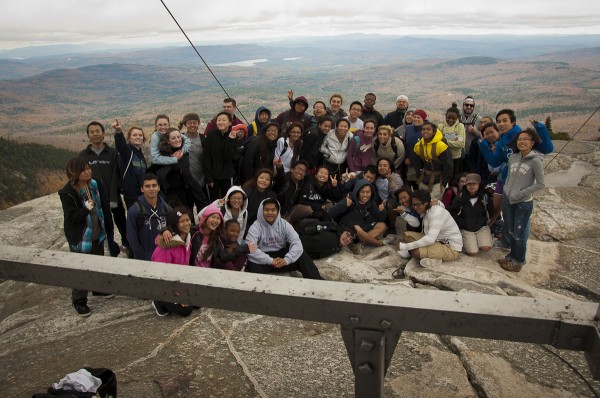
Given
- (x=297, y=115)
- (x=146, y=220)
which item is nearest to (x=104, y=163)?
(x=146, y=220)

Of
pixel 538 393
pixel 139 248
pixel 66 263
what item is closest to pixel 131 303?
pixel 139 248

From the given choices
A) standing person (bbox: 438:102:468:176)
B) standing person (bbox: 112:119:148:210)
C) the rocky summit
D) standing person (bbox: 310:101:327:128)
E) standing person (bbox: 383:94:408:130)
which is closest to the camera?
the rocky summit

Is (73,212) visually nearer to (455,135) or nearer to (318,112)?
(318,112)

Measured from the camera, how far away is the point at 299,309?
1601mm

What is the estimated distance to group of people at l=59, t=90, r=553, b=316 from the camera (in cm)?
454

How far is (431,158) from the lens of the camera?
20.9 ft

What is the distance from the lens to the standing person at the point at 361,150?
6.54 metres

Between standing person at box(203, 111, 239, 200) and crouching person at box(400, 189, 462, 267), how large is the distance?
104 inches

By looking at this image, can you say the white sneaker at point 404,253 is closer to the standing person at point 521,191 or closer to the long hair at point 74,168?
the standing person at point 521,191

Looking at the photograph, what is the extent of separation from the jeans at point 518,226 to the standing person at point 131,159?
15.4 ft

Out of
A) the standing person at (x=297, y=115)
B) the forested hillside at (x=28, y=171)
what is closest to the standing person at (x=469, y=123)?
the standing person at (x=297, y=115)

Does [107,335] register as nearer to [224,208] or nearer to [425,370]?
[224,208]

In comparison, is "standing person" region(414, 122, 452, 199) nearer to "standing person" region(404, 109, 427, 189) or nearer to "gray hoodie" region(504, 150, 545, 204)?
"standing person" region(404, 109, 427, 189)

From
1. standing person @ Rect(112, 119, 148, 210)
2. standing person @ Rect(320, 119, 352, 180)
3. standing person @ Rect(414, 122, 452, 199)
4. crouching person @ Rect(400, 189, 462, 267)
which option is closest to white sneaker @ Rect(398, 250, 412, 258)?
crouching person @ Rect(400, 189, 462, 267)
